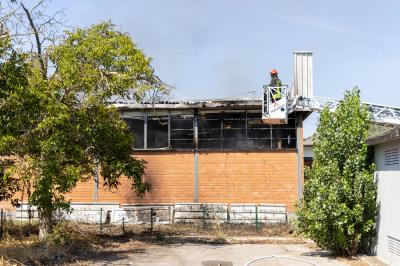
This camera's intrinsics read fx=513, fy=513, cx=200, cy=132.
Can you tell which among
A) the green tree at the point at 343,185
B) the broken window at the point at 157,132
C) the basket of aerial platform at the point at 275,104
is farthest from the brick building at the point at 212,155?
the green tree at the point at 343,185

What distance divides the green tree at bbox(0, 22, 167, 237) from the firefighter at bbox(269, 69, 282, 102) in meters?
7.39

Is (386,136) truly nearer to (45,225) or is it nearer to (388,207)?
(388,207)

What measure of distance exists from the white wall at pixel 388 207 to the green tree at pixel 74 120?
732 cm

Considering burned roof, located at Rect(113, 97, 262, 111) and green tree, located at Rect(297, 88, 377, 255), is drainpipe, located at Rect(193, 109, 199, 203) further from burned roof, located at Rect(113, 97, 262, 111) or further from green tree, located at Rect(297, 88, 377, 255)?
green tree, located at Rect(297, 88, 377, 255)

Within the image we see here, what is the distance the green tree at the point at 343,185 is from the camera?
14.3m

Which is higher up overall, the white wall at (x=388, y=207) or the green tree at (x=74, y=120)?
the green tree at (x=74, y=120)

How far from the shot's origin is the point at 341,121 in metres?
15.0

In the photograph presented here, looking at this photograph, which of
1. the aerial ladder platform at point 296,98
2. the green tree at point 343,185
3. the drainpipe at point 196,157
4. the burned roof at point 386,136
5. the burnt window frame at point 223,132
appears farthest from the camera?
the drainpipe at point 196,157

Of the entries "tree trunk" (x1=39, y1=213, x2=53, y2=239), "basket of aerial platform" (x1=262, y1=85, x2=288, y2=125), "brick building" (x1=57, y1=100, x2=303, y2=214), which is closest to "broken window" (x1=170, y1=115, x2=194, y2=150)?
"brick building" (x1=57, y1=100, x2=303, y2=214)

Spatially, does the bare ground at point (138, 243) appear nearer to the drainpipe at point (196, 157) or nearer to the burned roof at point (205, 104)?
the drainpipe at point (196, 157)

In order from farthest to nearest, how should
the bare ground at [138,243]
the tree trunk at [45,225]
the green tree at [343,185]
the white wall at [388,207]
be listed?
the tree trunk at [45,225] → the green tree at [343,185] → the bare ground at [138,243] → the white wall at [388,207]

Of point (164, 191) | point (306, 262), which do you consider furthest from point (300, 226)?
point (164, 191)

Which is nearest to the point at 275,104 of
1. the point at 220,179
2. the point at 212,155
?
the point at 212,155

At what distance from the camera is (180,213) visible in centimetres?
2372
